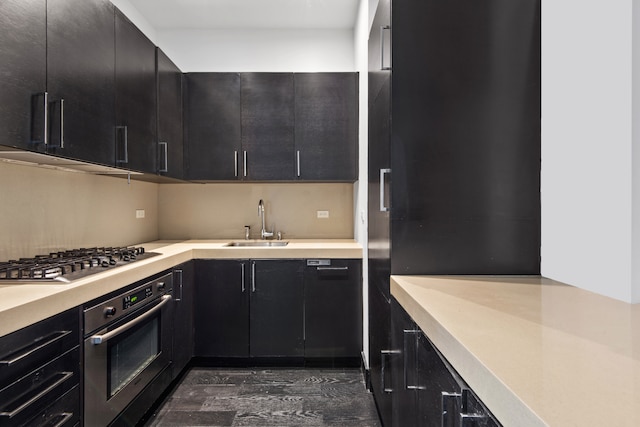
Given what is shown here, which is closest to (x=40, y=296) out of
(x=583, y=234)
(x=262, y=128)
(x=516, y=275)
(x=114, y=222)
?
(x=114, y=222)

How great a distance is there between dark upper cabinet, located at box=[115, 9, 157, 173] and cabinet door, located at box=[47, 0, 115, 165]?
2.9 inches

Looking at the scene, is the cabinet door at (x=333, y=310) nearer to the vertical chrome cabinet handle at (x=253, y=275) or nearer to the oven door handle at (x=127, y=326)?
the vertical chrome cabinet handle at (x=253, y=275)

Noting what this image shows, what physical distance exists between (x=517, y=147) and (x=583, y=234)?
1.32ft

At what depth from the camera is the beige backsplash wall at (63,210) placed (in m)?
1.81

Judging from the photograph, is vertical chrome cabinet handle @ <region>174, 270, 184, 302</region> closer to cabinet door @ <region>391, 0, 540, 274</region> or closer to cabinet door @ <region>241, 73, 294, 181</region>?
cabinet door @ <region>241, 73, 294, 181</region>

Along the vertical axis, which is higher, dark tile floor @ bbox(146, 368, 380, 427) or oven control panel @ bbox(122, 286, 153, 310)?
oven control panel @ bbox(122, 286, 153, 310)

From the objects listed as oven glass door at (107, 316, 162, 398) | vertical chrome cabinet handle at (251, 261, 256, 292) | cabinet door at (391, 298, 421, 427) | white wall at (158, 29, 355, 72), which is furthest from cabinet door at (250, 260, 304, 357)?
white wall at (158, 29, 355, 72)

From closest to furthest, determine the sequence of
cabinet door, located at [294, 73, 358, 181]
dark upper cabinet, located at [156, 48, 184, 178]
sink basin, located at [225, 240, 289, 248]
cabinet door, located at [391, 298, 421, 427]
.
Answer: cabinet door, located at [391, 298, 421, 427]
dark upper cabinet, located at [156, 48, 184, 178]
cabinet door, located at [294, 73, 358, 181]
sink basin, located at [225, 240, 289, 248]

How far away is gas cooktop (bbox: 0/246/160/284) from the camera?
146cm

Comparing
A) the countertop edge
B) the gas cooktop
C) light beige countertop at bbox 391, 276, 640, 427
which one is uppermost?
the gas cooktop

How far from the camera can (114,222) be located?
270cm

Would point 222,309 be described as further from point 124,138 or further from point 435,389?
point 435,389

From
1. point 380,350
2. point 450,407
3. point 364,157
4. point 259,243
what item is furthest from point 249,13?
point 450,407

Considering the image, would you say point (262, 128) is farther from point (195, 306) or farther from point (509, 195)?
point (509, 195)
